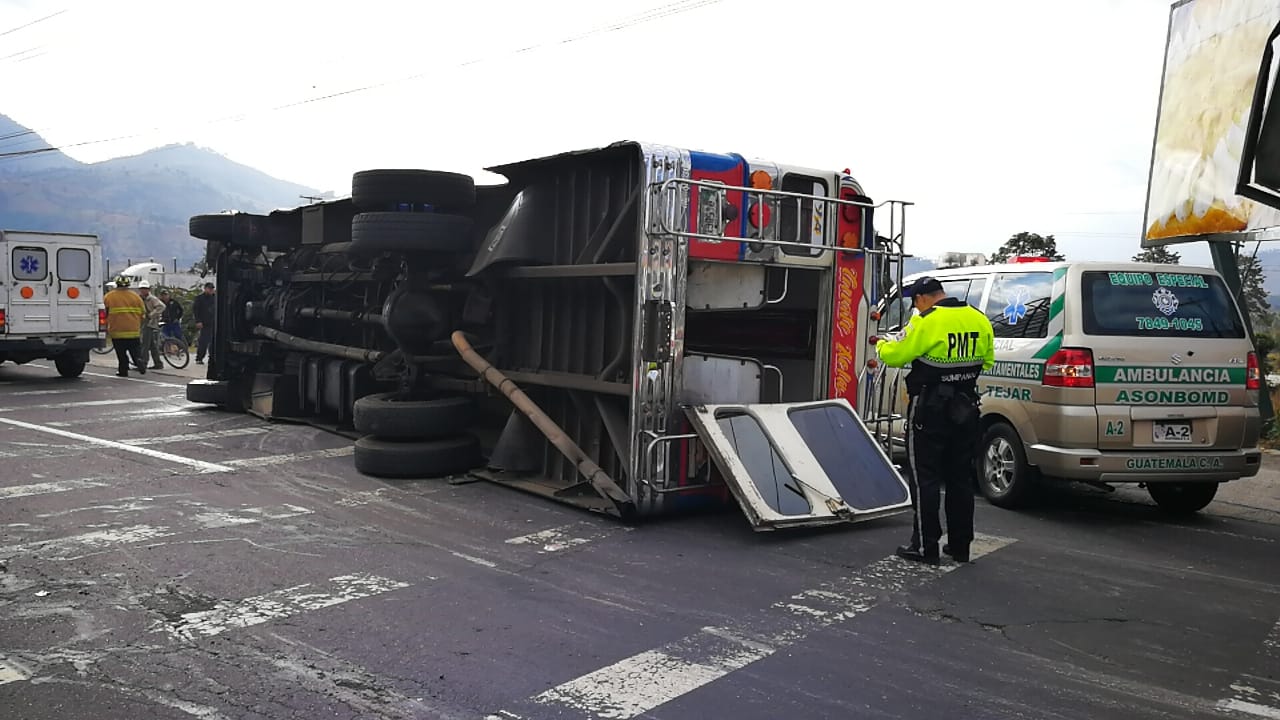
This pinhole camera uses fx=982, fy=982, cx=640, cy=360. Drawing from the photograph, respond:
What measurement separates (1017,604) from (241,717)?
3.63 m

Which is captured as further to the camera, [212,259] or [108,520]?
[212,259]

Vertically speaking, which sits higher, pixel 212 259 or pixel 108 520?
pixel 212 259

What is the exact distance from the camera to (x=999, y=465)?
7.47 meters

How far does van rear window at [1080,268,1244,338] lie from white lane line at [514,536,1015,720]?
259 centimetres

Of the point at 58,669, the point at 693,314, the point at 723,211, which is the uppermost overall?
the point at 723,211

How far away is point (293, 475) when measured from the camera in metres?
7.95

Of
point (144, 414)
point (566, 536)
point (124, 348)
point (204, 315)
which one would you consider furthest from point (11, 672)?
point (204, 315)

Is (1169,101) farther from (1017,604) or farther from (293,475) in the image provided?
(293,475)

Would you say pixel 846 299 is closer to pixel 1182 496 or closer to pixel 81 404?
pixel 1182 496

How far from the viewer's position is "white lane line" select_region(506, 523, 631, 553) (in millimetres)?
5918

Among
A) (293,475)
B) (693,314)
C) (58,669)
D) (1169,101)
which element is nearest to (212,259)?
(293,475)

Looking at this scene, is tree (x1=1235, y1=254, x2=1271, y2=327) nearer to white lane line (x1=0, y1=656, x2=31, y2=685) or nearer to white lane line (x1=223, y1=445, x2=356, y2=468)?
white lane line (x1=223, y1=445, x2=356, y2=468)

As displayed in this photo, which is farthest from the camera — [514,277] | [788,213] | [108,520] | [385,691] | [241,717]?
[514,277]

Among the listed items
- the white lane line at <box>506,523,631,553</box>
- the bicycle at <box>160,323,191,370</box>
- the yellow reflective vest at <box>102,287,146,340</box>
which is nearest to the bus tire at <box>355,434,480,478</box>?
the white lane line at <box>506,523,631,553</box>
